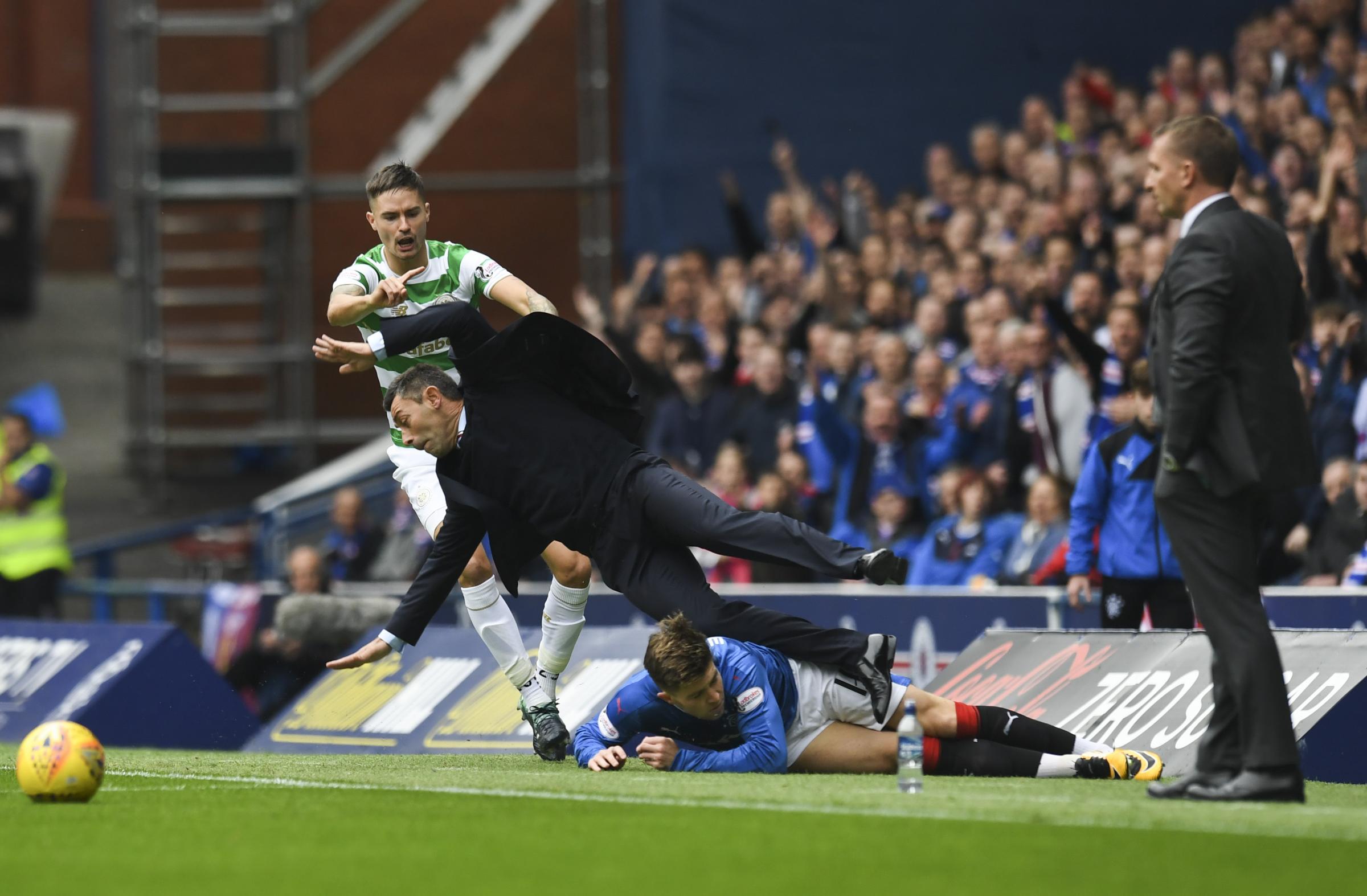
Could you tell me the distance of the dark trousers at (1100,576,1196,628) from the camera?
10.2 meters

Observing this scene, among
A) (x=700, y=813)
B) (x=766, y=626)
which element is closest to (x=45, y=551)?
(x=766, y=626)

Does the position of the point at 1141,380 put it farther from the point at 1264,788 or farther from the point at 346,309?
the point at 346,309

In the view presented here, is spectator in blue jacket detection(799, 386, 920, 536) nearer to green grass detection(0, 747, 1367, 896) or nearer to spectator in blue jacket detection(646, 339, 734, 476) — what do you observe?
spectator in blue jacket detection(646, 339, 734, 476)

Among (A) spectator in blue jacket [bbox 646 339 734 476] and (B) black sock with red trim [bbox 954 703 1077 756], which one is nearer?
(B) black sock with red trim [bbox 954 703 1077 756]

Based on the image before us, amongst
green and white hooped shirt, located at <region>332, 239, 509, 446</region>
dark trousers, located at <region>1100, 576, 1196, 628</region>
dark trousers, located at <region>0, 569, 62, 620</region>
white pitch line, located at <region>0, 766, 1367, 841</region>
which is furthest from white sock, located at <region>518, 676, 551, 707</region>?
dark trousers, located at <region>0, 569, 62, 620</region>

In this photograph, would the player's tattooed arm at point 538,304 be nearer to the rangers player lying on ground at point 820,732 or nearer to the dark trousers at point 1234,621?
the rangers player lying on ground at point 820,732

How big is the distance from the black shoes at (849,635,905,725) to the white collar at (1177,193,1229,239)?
2.11 m

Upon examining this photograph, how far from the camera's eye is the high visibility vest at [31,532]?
1688cm

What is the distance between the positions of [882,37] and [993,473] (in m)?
8.21

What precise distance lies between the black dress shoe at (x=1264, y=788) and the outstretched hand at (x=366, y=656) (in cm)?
348

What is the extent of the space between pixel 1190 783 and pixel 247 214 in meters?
16.9

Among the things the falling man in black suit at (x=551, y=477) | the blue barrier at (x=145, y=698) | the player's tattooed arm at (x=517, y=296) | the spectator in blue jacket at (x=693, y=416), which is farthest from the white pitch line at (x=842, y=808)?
the spectator in blue jacket at (x=693, y=416)

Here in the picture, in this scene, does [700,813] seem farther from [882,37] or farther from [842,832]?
[882,37]

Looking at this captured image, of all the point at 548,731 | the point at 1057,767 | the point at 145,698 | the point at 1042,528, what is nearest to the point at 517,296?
the point at 548,731
